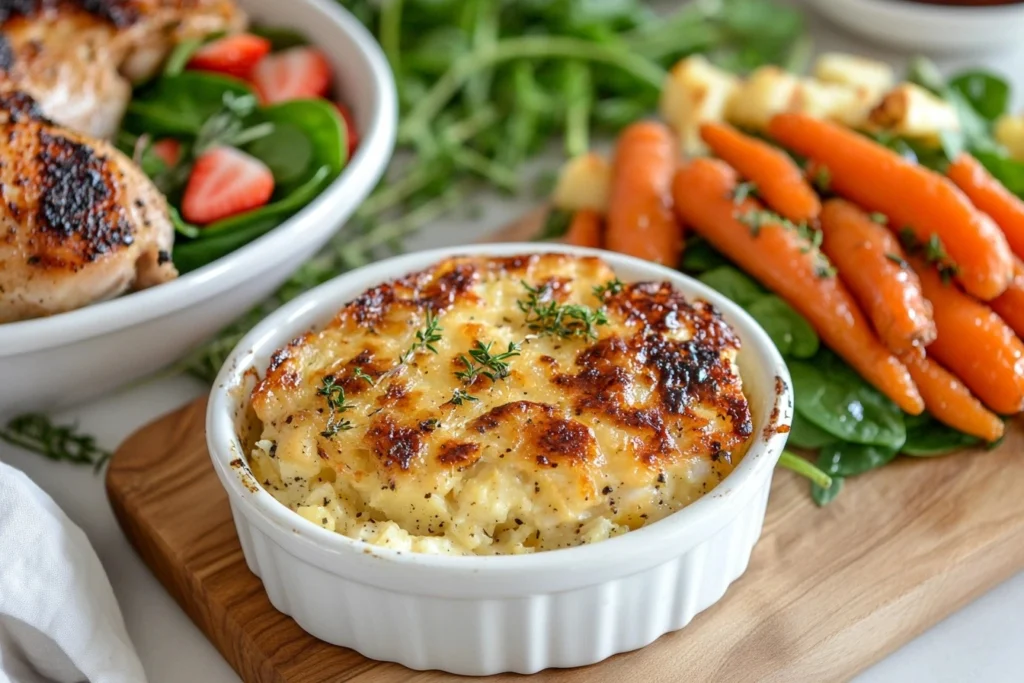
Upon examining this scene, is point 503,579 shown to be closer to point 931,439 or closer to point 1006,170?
point 931,439

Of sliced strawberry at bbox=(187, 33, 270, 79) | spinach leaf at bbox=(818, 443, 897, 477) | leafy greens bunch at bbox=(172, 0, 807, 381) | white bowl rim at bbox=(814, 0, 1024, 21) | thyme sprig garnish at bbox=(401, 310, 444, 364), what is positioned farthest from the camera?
white bowl rim at bbox=(814, 0, 1024, 21)

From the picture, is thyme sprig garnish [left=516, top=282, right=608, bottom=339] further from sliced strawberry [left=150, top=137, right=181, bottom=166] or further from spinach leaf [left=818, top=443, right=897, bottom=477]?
sliced strawberry [left=150, top=137, right=181, bottom=166]

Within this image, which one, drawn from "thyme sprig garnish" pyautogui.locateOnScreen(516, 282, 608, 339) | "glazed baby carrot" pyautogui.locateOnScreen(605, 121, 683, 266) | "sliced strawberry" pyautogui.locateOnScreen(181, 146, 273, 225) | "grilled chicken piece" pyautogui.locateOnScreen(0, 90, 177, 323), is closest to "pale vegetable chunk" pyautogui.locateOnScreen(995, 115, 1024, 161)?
"glazed baby carrot" pyautogui.locateOnScreen(605, 121, 683, 266)

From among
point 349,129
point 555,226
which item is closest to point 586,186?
point 555,226

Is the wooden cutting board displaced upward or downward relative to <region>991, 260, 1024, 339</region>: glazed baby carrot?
downward

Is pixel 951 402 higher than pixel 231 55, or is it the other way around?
pixel 231 55

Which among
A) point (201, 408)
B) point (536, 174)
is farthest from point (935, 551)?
point (536, 174)

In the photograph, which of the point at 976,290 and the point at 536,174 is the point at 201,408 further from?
the point at 976,290
